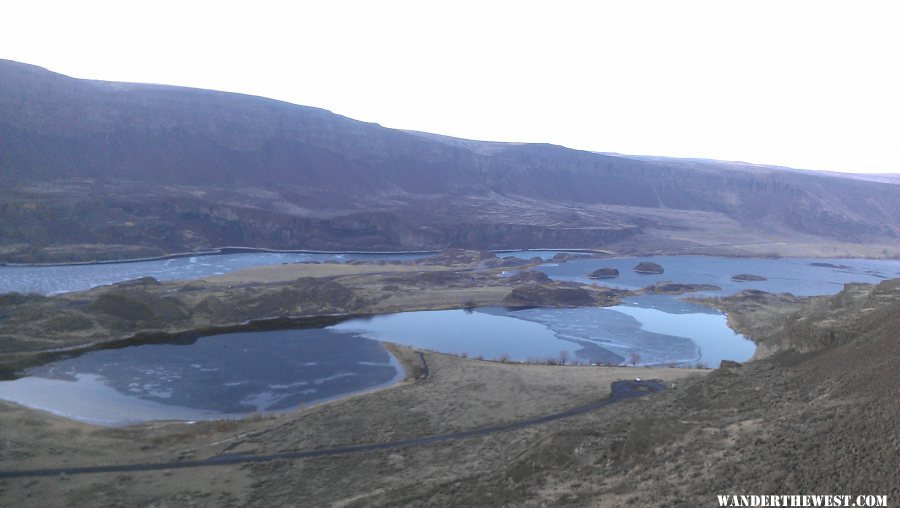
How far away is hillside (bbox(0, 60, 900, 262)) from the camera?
76.1 metres

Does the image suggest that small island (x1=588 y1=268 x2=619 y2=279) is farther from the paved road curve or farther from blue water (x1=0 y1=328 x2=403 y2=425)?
the paved road curve

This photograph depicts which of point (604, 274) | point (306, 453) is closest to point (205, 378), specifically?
point (306, 453)

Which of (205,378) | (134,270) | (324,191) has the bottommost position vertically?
(205,378)

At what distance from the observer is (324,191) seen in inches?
4195

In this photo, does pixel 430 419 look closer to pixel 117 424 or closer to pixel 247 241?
pixel 117 424

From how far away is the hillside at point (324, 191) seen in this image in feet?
250

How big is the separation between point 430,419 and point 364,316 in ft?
81.0

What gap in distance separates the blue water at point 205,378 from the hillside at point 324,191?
37.4 meters

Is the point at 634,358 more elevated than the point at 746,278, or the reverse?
the point at 746,278

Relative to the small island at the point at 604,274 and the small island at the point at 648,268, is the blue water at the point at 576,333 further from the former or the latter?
the small island at the point at 648,268

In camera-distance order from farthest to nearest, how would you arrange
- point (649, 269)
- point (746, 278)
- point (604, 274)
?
point (649, 269) < point (604, 274) < point (746, 278)

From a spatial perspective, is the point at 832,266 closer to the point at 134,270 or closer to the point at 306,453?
the point at 134,270

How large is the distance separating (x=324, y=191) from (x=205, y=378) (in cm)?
7786

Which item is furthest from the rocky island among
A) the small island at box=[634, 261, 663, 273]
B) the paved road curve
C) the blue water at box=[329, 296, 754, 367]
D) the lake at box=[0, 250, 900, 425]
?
the paved road curve
